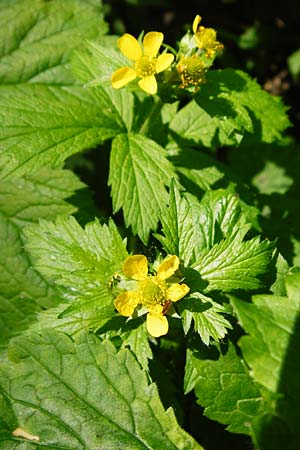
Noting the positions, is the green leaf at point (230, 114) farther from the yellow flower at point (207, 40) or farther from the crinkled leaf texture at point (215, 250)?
the crinkled leaf texture at point (215, 250)

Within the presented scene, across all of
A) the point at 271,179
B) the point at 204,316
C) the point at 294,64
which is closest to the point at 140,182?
the point at 204,316

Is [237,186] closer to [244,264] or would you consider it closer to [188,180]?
[188,180]

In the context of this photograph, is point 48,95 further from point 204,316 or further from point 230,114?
point 204,316

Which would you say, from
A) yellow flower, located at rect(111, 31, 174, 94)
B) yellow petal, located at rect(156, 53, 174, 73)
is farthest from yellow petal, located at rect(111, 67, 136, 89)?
yellow petal, located at rect(156, 53, 174, 73)

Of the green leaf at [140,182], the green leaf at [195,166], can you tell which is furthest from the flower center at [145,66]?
the green leaf at [195,166]

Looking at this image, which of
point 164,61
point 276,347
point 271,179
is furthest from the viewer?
point 271,179
